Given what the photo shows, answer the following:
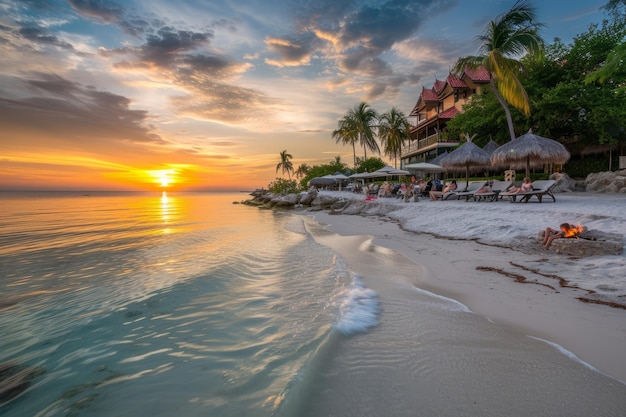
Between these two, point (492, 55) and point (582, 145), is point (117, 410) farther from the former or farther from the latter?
point (582, 145)

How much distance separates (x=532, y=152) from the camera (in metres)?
13.3

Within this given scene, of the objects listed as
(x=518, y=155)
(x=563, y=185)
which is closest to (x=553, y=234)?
(x=518, y=155)

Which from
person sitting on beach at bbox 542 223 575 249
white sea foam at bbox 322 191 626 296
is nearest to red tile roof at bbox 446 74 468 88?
white sea foam at bbox 322 191 626 296

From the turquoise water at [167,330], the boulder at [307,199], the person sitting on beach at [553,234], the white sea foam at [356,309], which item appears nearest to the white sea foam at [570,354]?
the white sea foam at [356,309]

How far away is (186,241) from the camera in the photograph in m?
12.3

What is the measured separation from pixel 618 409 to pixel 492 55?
20750mm

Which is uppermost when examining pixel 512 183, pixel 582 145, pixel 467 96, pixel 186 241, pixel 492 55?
pixel 467 96

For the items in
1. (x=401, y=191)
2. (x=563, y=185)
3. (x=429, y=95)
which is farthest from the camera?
(x=429, y=95)

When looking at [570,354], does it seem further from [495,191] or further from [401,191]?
[401,191]

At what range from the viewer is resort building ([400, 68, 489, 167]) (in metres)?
31.6

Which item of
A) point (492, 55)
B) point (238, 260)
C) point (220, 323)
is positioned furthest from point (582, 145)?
point (220, 323)

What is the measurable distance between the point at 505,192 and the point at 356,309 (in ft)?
42.8

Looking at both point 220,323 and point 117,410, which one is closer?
point 117,410

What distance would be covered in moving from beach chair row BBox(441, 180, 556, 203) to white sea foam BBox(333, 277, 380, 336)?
11399 mm
